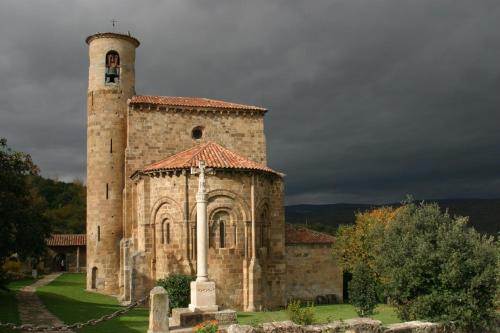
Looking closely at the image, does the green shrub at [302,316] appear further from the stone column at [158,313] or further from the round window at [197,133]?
the round window at [197,133]

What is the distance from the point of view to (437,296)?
15.1m

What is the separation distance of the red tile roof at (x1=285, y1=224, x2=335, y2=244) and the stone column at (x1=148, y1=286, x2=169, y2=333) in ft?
Answer: 47.1

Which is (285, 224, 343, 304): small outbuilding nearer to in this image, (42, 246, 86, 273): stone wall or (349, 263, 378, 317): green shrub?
(349, 263, 378, 317): green shrub

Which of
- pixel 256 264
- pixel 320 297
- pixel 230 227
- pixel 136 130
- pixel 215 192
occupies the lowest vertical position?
pixel 320 297

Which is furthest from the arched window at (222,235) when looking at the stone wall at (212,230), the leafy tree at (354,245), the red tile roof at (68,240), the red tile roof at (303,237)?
the red tile roof at (68,240)

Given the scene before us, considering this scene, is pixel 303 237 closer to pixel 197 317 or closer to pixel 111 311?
pixel 111 311

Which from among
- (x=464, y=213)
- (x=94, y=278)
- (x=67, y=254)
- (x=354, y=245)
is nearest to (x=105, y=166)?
(x=94, y=278)

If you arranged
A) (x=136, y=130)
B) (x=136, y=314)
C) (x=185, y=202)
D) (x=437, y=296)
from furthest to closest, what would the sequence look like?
(x=136, y=130)
(x=185, y=202)
(x=136, y=314)
(x=437, y=296)

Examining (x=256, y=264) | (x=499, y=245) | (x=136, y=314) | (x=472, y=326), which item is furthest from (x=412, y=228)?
(x=136, y=314)

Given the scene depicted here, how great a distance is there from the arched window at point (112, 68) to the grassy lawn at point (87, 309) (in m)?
12.2

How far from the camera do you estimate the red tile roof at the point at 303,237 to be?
28367mm

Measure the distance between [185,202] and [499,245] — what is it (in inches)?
497

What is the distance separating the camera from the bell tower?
101 feet

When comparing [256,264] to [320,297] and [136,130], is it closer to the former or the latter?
[320,297]
